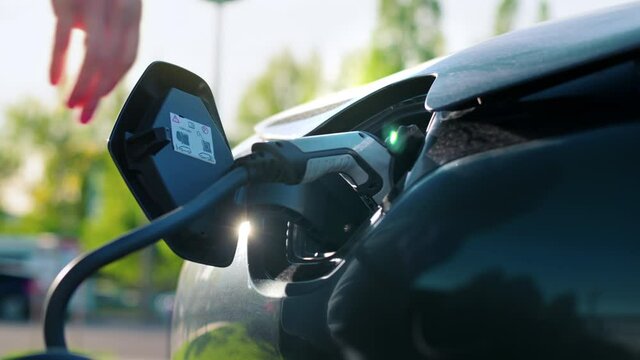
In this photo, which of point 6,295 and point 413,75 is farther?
point 6,295

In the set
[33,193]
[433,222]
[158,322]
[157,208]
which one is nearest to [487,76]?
[433,222]

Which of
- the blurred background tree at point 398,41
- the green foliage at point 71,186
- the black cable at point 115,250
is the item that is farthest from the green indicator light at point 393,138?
the green foliage at point 71,186

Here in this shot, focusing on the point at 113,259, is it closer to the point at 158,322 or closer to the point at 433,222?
the point at 433,222

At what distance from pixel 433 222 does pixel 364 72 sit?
73.0ft

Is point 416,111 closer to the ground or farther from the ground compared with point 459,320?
farther from the ground

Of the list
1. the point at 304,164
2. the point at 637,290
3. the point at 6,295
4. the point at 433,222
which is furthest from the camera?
the point at 6,295

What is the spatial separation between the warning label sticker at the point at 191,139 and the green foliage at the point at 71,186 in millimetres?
34225

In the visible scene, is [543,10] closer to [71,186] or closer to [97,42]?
[97,42]

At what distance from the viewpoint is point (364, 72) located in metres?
23.2

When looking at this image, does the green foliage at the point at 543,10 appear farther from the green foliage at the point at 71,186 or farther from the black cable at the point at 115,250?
the black cable at the point at 115,250

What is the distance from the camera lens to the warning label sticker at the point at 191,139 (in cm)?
133

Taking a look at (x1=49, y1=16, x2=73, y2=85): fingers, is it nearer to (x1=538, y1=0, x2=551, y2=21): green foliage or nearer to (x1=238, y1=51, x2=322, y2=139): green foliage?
(x1=538, y1=0, x2=551, y2=21): green foliage

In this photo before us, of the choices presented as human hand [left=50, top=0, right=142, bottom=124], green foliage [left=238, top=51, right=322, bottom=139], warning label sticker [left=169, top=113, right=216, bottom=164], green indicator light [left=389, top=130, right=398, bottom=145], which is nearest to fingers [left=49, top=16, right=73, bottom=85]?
human hand [left=50, top=0, right=142, bottom=124]

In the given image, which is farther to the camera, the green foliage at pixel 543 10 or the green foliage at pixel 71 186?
the green foliage at pixel 71 186
